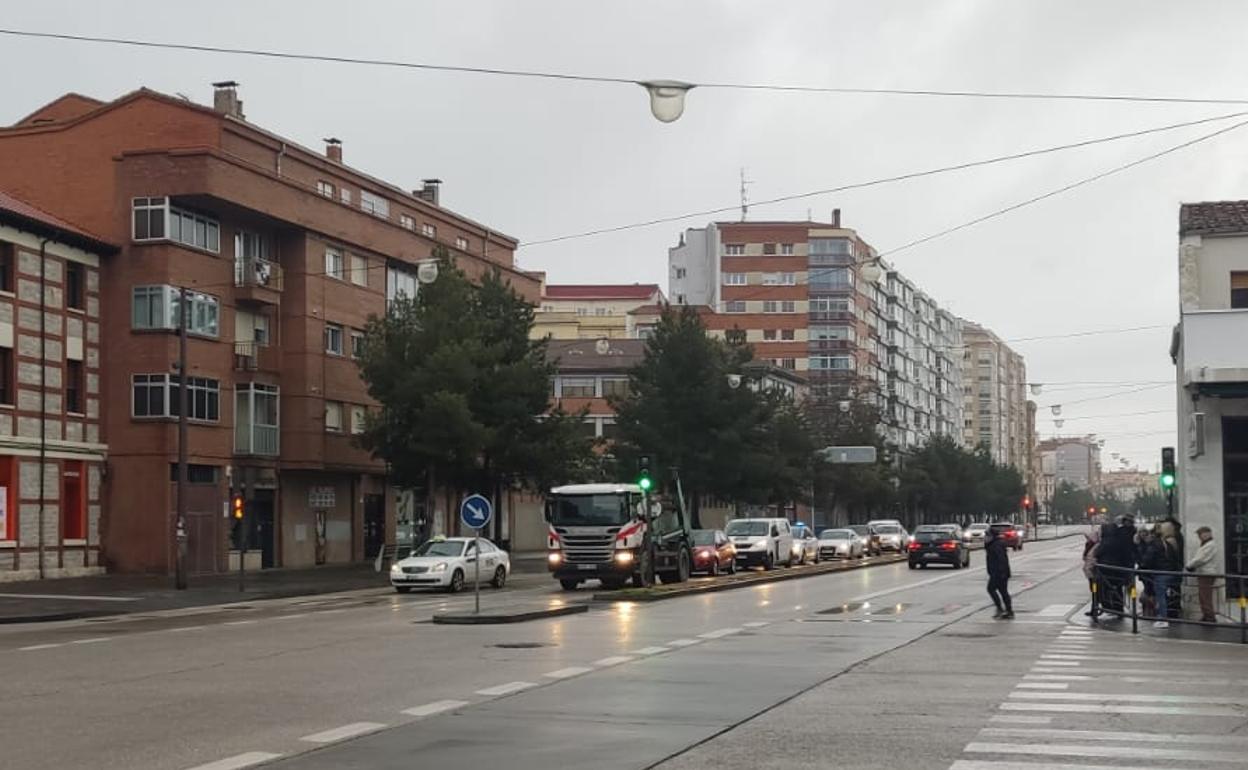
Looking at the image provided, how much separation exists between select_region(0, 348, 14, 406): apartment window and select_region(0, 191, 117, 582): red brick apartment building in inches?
1.1

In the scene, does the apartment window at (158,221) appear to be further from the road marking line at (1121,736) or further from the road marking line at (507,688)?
the road marking line at (1121,736)

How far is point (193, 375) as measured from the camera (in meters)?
48.3

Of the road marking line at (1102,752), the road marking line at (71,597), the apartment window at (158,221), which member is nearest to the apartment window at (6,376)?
the apartment window at (158,221)

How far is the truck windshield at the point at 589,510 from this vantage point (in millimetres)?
37000

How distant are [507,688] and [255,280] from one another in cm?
3871

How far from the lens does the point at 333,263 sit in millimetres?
56406

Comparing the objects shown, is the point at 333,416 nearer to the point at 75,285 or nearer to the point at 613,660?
the point at 75,285

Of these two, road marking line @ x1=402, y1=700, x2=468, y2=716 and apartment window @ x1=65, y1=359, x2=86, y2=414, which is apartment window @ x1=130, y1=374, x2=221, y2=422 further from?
road marking line @ x1=402, y1=700, x2=468, y2=716

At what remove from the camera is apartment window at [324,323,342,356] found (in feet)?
184

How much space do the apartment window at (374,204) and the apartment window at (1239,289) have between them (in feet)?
126

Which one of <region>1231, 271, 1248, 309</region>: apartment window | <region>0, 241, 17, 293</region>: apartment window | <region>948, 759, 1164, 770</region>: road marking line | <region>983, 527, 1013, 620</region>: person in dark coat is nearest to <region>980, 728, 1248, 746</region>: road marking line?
<region>948, 759, 1164, 770</region>: road marking line

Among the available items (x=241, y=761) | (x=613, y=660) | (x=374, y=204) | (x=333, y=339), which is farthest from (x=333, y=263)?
(x=241, y=761)

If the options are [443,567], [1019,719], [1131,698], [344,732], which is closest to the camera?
[344,732]

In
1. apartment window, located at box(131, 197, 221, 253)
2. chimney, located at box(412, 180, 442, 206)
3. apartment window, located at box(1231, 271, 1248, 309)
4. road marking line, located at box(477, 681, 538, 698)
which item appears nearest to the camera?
Result: road marking line, located at box(477, 681, 538, 698)
